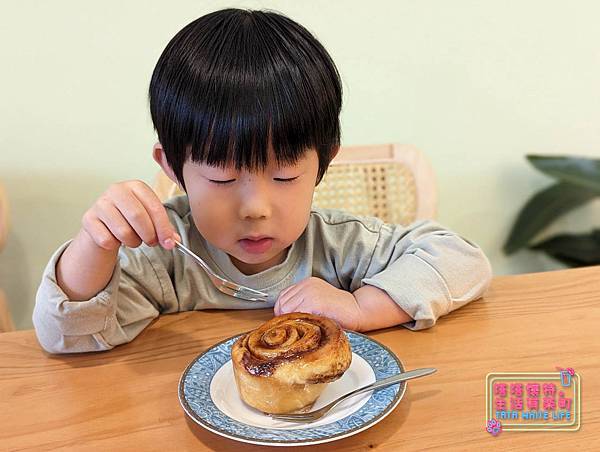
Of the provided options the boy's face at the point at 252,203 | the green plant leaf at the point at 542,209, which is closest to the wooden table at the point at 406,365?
the boy's face at the point at 252,203

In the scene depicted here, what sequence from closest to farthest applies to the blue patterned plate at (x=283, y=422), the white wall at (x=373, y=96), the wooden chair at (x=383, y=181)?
the blue patterned plate at (x=283, y=422), the wooden chair at (x=383, y=181), the white wall at (x=373, y=96)

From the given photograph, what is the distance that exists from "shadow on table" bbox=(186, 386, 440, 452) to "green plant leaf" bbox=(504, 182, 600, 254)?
4.78 feet

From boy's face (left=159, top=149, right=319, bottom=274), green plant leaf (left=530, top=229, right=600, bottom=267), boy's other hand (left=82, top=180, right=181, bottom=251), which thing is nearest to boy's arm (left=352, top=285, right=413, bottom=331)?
boy's face (left=159, top=149, right=319, bottom=274)

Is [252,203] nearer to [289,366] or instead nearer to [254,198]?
[254,198]

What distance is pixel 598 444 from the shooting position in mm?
644

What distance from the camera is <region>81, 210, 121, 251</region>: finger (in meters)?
0.82

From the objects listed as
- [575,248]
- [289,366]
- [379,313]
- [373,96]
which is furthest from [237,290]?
[575,248]

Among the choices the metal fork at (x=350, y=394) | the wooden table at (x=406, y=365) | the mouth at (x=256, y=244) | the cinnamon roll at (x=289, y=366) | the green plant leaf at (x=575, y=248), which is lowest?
the green plant leaf at (x=575, y=248)

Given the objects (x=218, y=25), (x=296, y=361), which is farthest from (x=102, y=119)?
(x=296, y=361)

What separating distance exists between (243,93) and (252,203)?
0.12 m

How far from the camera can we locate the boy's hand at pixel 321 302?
90 cm

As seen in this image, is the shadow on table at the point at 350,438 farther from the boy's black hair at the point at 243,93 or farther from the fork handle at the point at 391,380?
the boy's black hair at the point at 243,93

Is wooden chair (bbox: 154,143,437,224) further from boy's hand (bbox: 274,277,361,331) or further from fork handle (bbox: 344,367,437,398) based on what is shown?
fork handle (bbox: 344,367,437,398)

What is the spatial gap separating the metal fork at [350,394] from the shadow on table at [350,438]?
3 cm
